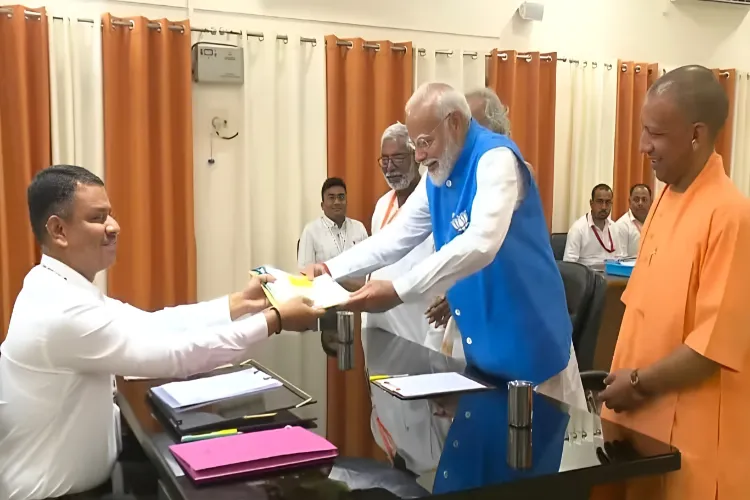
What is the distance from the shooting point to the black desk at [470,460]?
1.25 metres

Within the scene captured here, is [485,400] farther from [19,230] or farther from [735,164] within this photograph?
[735,164]

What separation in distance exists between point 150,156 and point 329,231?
4.21ft

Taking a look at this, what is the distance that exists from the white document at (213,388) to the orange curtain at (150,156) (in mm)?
2739

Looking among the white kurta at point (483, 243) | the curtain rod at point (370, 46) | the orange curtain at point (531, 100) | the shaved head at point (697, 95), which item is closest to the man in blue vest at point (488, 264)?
the white kurta at point (483, 243)

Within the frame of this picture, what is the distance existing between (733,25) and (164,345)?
7.16m

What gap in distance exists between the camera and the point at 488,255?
1992mm

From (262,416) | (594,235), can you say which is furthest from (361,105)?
(262,416)

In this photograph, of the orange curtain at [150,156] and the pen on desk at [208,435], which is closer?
the pen on desk at [208,435]

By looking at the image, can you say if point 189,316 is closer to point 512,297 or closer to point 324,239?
point 512,297

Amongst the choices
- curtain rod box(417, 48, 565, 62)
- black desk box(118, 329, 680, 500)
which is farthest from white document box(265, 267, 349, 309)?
curtain rod box(417, 48, 565, 62)

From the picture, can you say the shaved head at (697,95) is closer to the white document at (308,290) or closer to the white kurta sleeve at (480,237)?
the white kurta sleeve at (480,237)

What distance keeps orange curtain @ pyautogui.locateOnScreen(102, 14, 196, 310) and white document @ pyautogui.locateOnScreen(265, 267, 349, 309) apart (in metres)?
2.66

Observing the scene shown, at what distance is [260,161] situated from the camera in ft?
16.5

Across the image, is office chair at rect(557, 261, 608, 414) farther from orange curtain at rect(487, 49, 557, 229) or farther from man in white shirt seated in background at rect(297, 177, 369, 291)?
orange curtain at rect(487, 49, 557, 229)
